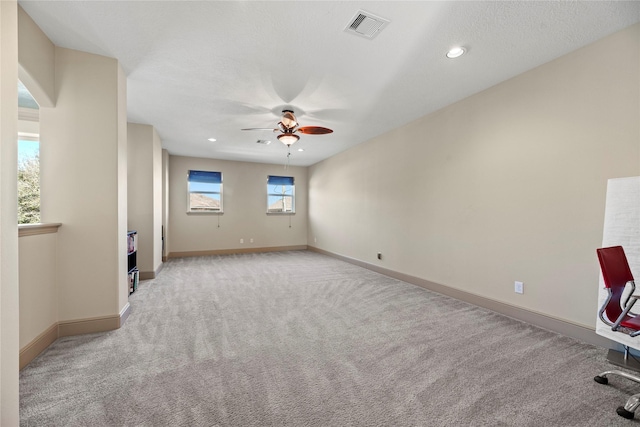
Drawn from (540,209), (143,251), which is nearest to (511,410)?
(540,209)

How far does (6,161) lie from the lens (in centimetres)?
117

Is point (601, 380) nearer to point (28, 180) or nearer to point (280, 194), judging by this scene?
point (28, 180)

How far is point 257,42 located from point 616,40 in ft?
10.2

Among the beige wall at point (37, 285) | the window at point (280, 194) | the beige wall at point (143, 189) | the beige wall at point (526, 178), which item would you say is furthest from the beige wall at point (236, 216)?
the beige wall at point (37, 285)

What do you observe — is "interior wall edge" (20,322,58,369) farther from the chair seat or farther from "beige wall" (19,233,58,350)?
the chair seat

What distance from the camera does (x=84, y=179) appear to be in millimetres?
2613

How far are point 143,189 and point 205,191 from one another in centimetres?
282

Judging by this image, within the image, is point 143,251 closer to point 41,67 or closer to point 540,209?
point 41,67

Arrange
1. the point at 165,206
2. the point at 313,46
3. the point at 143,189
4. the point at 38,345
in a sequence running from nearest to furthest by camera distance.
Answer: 1. the point at 38,345
2. the point at 313,46
3. the point at 143,189
4. the point at 165,206

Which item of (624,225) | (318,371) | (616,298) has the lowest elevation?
(318,371)

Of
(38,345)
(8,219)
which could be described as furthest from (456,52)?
(38,345)

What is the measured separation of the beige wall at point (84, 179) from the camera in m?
2.55

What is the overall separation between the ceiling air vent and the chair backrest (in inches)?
89.9

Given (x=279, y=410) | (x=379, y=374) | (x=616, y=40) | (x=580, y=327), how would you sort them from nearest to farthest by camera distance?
(x=279, y=410), (x=379, y=374), (x=616, y=40), (x=580, y=327)
